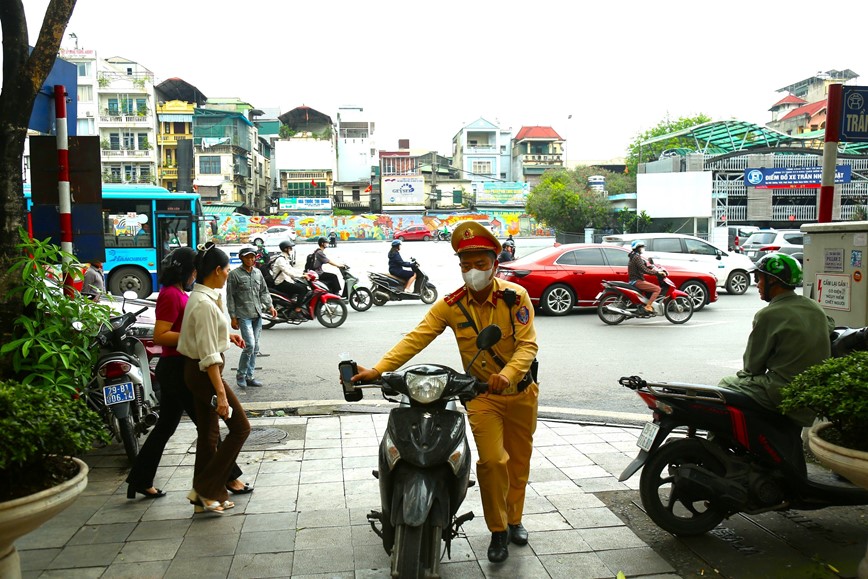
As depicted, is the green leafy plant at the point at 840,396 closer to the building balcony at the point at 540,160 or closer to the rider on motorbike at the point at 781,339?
the rider on motorbike at the point at 781,339

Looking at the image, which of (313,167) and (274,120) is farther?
(274,120)

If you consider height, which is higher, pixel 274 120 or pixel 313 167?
pixel 274 120

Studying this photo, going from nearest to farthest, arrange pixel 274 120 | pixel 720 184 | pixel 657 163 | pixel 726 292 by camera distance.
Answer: pixel 726 292 < pixel 720 184 < pixel 657 163 < pixel 274 120

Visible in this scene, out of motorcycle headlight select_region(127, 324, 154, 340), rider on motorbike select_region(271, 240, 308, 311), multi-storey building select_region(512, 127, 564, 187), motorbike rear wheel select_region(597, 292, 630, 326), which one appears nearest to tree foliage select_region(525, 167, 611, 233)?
multi-storey building select_region(512, 127, 564, 187)

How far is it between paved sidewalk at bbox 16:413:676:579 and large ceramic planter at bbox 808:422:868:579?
950mm

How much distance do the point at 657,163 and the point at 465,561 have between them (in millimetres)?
45981

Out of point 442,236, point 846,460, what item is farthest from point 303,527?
point 442,236

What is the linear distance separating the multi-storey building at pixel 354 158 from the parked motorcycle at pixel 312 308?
195 ft

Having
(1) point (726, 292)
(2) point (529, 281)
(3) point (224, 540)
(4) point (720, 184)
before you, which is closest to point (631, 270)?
(2) point (529, 281)

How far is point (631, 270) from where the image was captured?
1389cm

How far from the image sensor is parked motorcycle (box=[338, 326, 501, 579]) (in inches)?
121

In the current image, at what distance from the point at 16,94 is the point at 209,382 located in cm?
223

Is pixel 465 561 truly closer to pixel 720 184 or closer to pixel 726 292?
→ pixel 726 292

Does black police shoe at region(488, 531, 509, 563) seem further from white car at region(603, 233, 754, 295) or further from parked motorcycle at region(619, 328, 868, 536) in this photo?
white car at region(603, 233, 754, 295)
